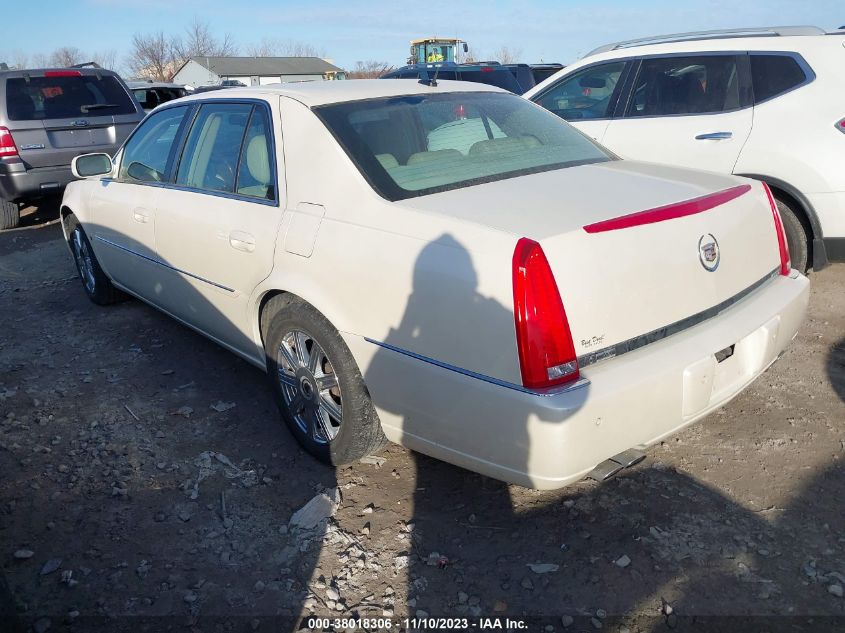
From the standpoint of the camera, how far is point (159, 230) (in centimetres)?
401

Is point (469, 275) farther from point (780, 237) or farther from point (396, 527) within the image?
point (780, 237)

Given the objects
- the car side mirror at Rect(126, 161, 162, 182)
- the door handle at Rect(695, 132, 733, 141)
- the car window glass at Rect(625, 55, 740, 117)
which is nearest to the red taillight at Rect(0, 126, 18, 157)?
the car side mirror at Rect(126, 161, 162, 182)

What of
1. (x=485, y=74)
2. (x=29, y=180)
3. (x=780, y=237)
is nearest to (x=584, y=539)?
(x=780, y=237)

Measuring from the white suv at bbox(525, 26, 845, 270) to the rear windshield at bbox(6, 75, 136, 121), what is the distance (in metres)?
5.92

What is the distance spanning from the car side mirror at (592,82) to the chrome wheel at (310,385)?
13.1 ft

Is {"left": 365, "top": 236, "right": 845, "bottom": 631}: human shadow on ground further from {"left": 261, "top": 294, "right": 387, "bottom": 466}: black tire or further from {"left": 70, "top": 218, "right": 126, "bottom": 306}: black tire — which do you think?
{"left": 70, "top": 218, "right": 126, "bottom": 306}: black tire

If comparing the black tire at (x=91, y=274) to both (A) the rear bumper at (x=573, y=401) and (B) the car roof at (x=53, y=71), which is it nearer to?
(A) the rear bumper at (x=573, y=401)

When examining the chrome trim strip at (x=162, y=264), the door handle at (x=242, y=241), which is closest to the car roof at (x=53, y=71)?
the chrome trim strip at (x=162, y=264)

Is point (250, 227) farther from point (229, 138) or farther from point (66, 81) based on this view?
point (66, 81)

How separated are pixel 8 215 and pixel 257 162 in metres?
6.95

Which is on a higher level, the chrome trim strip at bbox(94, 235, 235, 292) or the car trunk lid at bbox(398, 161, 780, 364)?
the car trunk lid at bbox(398, 161, 780, 364)

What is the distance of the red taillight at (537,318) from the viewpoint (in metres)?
2.16

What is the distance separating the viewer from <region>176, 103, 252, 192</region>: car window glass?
3531mm

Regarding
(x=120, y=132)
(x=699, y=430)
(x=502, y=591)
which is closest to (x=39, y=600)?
(x=502, y=591)
